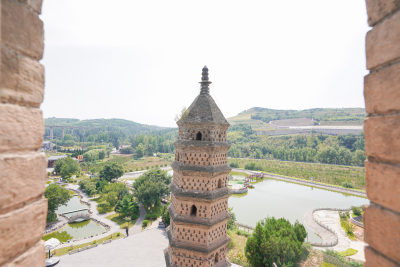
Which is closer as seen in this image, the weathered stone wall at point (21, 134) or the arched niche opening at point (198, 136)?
the weathered stone wall at point (21, 134)

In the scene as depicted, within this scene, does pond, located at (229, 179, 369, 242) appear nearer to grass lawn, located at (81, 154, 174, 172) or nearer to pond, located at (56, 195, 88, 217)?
pond, located at (56, 195, 88, 217)

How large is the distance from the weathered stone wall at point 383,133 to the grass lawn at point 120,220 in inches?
1133

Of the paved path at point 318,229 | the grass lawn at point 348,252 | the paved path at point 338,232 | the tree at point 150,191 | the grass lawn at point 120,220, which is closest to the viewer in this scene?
the grass lawn at point 348,252

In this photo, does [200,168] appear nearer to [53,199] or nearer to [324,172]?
[53,199]

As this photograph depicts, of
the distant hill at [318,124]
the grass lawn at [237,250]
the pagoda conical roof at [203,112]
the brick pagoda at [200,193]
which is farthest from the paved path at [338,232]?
the distant hill at [318,124]

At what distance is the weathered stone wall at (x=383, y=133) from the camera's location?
199cm

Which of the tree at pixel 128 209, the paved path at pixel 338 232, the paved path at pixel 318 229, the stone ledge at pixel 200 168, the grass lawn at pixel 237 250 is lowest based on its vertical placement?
the paved path at pixel 318 229

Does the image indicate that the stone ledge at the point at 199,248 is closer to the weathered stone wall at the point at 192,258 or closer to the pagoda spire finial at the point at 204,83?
the weathered stone wall at the point at 192,258

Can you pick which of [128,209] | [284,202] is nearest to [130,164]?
[128,209]

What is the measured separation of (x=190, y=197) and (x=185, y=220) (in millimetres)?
958

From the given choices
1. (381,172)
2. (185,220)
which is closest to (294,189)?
(185,220)

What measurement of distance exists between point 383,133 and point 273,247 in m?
17.2

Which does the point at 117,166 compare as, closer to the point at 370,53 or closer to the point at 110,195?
the point at 110,195

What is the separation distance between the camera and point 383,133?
210 centimetres
